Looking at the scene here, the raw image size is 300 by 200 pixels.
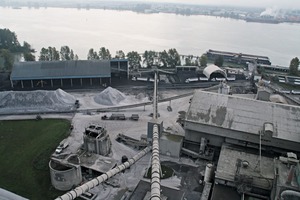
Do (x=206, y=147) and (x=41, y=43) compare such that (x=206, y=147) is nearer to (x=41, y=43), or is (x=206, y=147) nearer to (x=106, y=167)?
(x=106, y=167)

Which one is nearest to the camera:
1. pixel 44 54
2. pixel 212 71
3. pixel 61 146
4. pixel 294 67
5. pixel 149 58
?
pixel 61 146

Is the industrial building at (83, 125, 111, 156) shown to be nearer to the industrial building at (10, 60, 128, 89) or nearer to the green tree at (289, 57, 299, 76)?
the industrial building at (10, 60, 128, 89)

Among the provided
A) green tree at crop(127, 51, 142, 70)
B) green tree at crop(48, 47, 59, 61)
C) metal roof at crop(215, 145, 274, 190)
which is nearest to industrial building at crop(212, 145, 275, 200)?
metal roof at crop(215, 145, 274, 190)

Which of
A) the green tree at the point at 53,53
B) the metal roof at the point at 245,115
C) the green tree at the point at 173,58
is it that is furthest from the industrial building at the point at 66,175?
the green tree at the point at 173,58

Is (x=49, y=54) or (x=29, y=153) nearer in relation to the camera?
(x=29, y=153)

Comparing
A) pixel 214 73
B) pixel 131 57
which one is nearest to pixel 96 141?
pixel 214 73

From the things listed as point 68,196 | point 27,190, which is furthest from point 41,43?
point 68,196

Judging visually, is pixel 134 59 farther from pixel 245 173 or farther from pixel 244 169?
pixel 245 173
